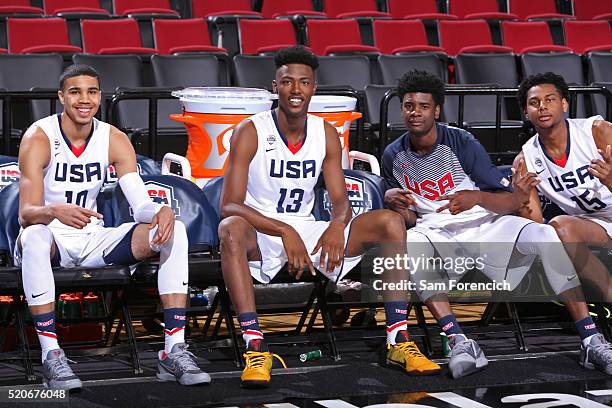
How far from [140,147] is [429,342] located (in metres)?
2.48

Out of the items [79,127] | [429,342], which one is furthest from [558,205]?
[79,127]

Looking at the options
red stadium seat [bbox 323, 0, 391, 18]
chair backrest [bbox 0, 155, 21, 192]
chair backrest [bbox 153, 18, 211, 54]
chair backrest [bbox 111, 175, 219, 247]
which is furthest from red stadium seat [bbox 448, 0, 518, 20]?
chair backrest [bbox 0, 155, 21, 192]

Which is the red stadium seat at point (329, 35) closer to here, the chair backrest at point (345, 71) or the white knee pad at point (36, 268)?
the chair backrest at point (345, 71)

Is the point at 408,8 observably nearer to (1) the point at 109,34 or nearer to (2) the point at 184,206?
(1) the point at 109,34

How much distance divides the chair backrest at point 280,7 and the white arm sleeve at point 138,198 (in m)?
5.06

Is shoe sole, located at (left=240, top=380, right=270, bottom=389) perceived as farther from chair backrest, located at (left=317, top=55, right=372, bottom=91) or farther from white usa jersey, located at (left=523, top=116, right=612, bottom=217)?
chair backrest, located at (left=317, top=55, right=372, bottom=91)

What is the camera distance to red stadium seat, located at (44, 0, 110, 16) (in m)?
8.50

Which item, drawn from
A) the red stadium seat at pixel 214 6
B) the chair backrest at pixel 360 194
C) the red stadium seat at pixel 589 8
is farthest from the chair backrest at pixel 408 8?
the chair backrest at pixel 360 194

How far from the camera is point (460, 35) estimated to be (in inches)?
361

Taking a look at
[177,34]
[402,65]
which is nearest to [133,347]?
[402,65]

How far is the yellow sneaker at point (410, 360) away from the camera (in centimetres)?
426

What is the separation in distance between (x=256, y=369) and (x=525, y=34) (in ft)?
20.0

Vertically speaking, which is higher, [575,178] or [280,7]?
[280,7]

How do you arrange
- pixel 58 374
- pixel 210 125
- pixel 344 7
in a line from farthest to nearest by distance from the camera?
pixel 344 7 < pixel 210 125 < pixel 58 374
